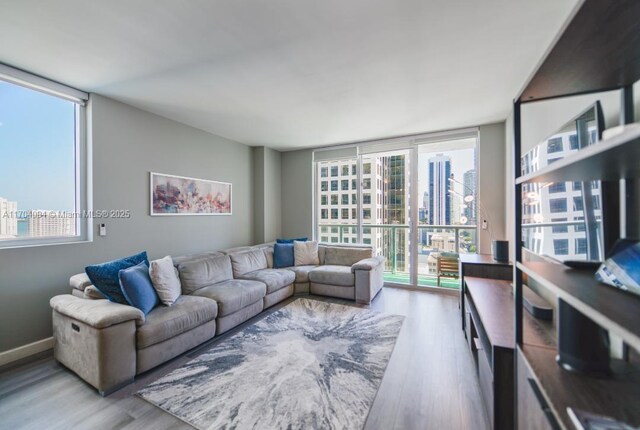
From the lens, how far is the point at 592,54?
0.88 metres

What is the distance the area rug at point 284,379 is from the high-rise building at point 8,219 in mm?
1971

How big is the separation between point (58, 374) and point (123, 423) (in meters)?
1.04

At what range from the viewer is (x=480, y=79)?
8.36 feet

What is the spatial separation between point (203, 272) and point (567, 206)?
132 inches

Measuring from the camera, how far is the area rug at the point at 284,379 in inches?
65.6

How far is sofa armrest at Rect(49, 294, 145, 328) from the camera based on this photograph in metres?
1.88

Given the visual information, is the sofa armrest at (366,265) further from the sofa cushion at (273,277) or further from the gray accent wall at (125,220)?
the gray accent wall at (125,220)

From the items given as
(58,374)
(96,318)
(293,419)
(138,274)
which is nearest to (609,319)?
(293,419)

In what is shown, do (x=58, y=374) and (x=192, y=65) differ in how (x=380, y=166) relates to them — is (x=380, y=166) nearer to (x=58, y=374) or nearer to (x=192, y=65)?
(x=192, y=65)

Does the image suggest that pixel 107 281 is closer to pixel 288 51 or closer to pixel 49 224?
pixel 49 224

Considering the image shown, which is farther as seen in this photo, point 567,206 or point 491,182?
point 491,182

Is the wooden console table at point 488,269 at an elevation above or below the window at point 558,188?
below

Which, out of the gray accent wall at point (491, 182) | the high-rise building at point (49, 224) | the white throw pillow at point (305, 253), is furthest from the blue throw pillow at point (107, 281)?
the gray accent wall at point (491, 182)

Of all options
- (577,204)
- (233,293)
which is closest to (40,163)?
(233,293)
